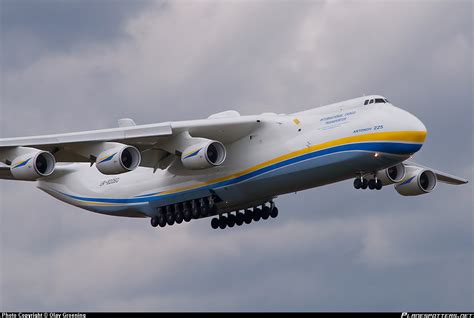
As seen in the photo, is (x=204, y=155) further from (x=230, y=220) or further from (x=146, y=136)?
(x=230, y=220)

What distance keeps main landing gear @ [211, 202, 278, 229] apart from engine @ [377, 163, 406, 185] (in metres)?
3.07

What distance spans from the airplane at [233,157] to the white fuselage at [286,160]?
3 cm

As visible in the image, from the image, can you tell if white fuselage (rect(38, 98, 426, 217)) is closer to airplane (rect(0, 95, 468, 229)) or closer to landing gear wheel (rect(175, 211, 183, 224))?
airplane (rect(0, 95, 468, 229))

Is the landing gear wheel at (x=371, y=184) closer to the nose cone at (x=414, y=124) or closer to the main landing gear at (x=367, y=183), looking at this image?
the main landing gear at (x=367, y=183)

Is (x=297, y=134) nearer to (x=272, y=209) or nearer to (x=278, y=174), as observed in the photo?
(x=278, y=174)

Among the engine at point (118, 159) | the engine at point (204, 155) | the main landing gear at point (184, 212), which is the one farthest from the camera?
the main landing gear at point (184, 212)

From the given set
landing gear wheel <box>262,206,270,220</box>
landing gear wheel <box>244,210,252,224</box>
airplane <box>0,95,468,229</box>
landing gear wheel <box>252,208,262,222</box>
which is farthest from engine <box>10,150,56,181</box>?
landing gear wheel <box>262,206,270,220</box>

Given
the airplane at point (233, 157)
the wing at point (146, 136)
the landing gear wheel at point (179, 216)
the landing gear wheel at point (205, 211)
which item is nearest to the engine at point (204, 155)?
the airplane at point (233, 157)

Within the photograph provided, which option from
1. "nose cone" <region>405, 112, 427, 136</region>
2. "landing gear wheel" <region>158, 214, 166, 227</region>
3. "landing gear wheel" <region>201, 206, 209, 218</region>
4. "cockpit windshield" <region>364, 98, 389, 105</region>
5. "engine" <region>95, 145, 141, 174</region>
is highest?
"cockpit windshield" <region>364, 98, 389, 105</region>

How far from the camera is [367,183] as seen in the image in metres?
32.0

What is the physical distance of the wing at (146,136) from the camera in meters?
32.1

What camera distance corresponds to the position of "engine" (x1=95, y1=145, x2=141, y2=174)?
103 ft

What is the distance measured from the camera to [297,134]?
31625 millimetres

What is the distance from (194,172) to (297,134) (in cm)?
331
